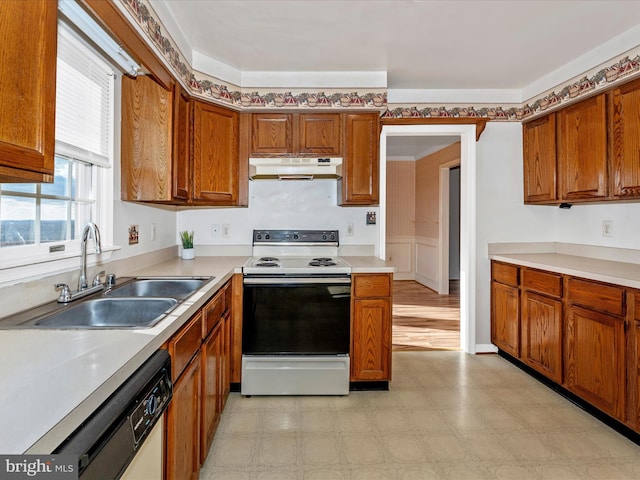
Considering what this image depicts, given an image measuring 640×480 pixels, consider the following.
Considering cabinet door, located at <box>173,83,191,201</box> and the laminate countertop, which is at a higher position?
cabinet door, located at <box>173,83,191,201</box>

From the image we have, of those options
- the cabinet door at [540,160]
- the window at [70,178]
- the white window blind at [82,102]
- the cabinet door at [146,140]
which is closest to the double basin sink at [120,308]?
the window at [70,178]

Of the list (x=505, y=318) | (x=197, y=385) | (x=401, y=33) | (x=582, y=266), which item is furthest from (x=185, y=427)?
(x=505, y=318)

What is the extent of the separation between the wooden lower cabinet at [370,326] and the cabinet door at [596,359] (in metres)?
1.18

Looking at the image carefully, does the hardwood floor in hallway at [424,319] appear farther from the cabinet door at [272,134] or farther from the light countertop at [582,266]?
the cabinet door at [272,134]

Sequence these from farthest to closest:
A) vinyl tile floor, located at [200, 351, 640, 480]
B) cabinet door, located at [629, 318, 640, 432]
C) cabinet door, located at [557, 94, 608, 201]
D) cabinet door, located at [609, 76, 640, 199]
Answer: cabinet door, located at [557, 94, 608, 201] < cabinet door, located at [609, 76, 640, 199] < cabinet door, located at [629, 318, 640, 432] < vinyl tile floor, located at [200, 351, 640, 480]

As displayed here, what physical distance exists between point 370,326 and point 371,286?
285mm

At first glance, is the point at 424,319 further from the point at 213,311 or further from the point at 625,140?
the point at 213,311

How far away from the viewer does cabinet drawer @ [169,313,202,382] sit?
123 centimetres

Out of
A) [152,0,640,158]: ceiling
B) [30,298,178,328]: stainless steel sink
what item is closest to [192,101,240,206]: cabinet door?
[152,0,640,158]: ceiling

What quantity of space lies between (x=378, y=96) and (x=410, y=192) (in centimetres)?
434

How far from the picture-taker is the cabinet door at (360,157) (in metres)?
2.80

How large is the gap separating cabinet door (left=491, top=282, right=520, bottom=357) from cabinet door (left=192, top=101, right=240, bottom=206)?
94.0 inches

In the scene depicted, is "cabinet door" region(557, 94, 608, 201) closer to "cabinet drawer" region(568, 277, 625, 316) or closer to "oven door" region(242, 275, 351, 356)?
"cabinet drawer" region(568, 277, 625, 316)

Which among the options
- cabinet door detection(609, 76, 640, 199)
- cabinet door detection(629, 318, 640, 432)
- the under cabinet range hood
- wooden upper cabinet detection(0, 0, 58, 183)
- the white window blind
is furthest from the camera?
the under cabinet range hood
